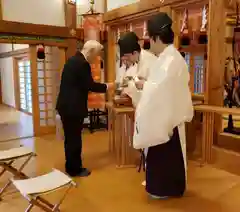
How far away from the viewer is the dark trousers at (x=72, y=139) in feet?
10.1

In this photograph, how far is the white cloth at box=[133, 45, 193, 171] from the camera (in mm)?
2273

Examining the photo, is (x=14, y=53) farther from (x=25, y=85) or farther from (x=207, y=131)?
(x=207, y=131)

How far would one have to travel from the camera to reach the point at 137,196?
8.86 ft

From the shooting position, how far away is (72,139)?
311cm

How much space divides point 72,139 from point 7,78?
7.67m

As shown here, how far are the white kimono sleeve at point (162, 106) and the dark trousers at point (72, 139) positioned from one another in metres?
0.97

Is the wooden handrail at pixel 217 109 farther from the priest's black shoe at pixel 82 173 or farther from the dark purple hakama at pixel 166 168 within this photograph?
the priest's black shoe at pixel 82 173

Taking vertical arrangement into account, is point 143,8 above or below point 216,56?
above

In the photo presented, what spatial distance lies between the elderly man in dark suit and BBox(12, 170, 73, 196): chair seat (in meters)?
0.90

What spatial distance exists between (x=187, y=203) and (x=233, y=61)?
2.18m

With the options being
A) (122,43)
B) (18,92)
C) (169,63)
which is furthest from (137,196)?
(18,92)

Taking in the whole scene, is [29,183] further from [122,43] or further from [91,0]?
[91,0]

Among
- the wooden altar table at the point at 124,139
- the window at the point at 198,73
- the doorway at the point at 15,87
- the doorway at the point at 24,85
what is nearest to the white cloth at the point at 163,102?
the wooden altar table at the point at 124,139

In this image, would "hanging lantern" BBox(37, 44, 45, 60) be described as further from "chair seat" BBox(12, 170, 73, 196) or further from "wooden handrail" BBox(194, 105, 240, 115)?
"chair seat" BBox(12, 170, 73, 196)
